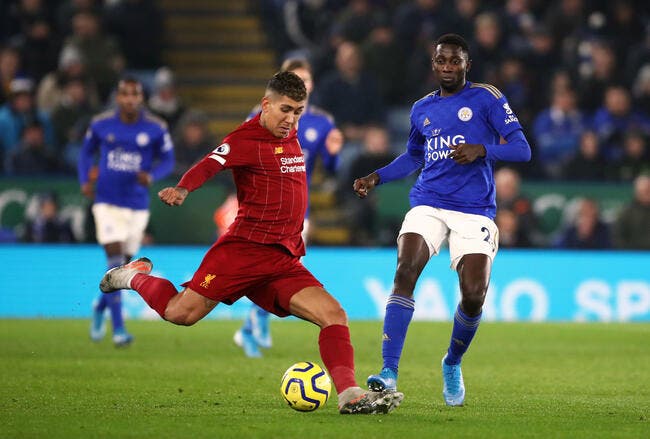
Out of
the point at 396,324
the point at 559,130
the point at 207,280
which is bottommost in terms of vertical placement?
the point at 396,324

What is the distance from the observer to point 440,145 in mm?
7859

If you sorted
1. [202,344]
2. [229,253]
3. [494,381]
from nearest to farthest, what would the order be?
[229,253]
[494,381]
[202,344]

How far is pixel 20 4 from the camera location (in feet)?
64.8

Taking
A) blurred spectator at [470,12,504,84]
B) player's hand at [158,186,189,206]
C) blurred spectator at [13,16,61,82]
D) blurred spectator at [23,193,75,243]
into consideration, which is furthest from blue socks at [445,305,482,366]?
blurred spectator at [13,16,61,82]

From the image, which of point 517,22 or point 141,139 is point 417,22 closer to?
point 517,22

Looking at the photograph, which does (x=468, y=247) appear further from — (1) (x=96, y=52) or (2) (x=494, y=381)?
(1) (x=96, y=52)

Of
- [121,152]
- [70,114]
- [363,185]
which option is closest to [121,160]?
[121,152]

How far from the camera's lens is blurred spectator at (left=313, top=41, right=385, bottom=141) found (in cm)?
1834

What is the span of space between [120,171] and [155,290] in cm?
485

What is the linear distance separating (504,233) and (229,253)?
934 cm

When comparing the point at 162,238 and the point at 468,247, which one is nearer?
the point at 468,247

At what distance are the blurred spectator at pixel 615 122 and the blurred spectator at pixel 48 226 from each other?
25.1 ft

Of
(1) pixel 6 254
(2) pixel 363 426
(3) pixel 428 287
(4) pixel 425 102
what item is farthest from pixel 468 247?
(1) pixel 6 254

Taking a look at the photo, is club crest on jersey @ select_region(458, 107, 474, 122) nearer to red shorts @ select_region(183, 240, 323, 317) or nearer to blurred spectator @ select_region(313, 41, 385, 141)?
red shorts @ select_region(183, 240, 323, 317)
